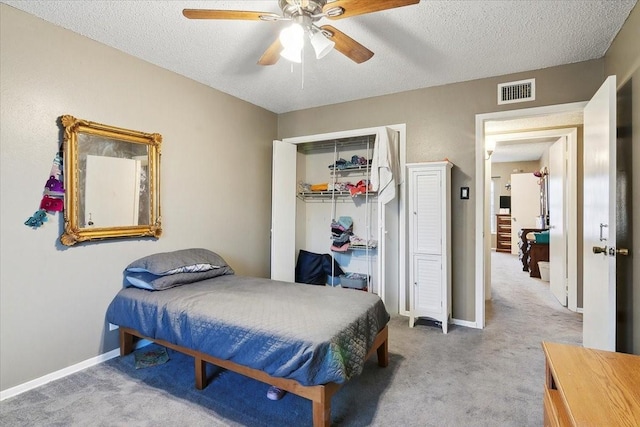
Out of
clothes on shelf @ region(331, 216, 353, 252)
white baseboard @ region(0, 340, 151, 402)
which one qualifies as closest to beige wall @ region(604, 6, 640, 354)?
clothes on shelf @ region(331, 216, 353, 252)

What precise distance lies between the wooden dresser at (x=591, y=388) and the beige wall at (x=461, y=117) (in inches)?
72.8

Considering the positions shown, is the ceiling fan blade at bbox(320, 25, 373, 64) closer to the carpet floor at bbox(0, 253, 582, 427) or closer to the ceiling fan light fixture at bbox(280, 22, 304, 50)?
the ceiling fan light fixture at bbox(280, 22, 304, 50)

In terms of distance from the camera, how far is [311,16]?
1703mm

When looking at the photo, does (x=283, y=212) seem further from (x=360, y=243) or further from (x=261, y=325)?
(x=261, y=325)

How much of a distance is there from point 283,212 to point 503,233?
7595 millimetres

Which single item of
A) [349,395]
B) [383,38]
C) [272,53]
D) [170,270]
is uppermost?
[383,38]

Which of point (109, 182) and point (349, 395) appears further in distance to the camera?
point (109, 182)

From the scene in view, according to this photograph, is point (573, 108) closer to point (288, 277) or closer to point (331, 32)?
point (331, 32)

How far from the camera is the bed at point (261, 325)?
5.27 ft

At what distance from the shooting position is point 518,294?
450 cm

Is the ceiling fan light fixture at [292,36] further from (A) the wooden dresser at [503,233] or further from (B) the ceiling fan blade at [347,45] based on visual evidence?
(A) the wooden dresser at [503,233]

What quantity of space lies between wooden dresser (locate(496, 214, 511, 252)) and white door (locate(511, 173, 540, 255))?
68 cm

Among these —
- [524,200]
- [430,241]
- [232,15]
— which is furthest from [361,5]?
[524,200]

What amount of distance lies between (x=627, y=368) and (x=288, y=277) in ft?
10.5
